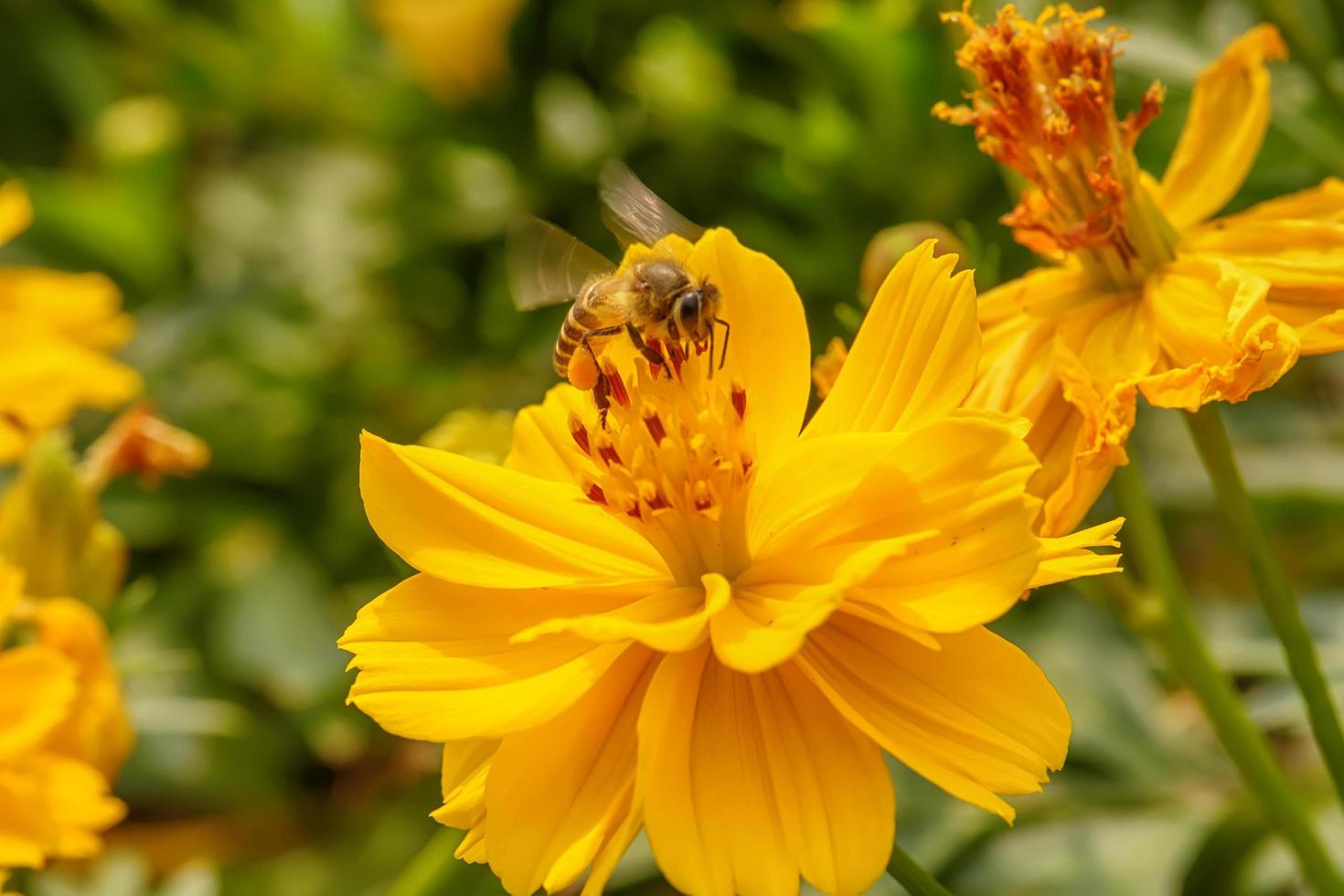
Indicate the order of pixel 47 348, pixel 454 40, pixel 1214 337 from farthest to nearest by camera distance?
pixel 454 40, pixel 47 348, pixel 1214 337

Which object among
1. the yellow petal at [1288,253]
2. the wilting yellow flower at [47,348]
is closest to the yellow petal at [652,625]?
the yellow petal at [1288,253]

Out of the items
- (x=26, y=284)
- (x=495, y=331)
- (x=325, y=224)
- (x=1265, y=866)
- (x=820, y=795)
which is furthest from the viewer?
(x=325, y=224)

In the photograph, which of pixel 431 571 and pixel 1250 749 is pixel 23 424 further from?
pixel 1250 749

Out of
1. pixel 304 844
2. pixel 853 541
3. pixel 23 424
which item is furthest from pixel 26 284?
pixel 853 541

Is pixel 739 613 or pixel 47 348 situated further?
pixel 47 348

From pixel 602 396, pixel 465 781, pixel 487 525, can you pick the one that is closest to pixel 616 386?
pixel 602 396

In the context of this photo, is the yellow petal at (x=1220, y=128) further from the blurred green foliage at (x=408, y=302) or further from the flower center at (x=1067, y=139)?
the blurred green foliage at (x=408, y=302)

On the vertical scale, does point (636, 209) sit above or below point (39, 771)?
above

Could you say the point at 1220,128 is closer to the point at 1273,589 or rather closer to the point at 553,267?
the point at 1273,589
